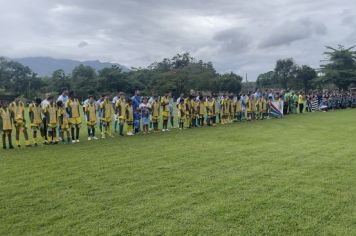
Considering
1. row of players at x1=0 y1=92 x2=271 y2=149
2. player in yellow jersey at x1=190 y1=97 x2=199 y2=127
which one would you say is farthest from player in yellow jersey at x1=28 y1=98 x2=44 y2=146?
player in yellow jersey at x1=190 y1=97 x2=199 y2=127

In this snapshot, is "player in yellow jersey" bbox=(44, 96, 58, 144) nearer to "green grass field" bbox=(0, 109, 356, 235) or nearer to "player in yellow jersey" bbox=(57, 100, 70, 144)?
"player in yellow jersey" bbox=(57, 100, 70, 144)

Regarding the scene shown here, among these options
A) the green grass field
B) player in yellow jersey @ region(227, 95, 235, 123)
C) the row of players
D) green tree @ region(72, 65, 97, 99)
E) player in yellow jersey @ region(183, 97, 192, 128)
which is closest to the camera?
the green grass field

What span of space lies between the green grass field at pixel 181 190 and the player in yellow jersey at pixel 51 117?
173 cm

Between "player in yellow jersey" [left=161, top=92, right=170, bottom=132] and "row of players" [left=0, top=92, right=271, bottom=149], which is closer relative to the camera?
"row of players" [left=0, top=92, right=271, bottom=149]

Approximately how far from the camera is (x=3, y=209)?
6723mm

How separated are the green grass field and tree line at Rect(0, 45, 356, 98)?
140 ft

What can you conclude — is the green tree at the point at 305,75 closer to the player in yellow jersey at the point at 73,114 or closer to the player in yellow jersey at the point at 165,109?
the player in yellow jersey at the point at 165,109

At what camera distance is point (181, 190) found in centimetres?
766

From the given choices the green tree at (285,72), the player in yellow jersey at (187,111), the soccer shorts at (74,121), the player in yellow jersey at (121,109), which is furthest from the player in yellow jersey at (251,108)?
the green tree at (285,72)

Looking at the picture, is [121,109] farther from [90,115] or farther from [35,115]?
[35,115]

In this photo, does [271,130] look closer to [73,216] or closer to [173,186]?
[173,186]

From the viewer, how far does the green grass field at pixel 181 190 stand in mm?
5895

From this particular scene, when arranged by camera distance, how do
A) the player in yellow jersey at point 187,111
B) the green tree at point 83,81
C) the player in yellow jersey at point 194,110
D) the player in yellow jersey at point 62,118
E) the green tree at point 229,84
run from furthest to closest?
the green tree at point 229,84
the green tree at point 83,81
the player in yellow jersey at point 194,110
the player in yellow jersey at point 187,111
the player in yellow jersey at point 62,118

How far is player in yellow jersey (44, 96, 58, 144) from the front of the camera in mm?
14430
